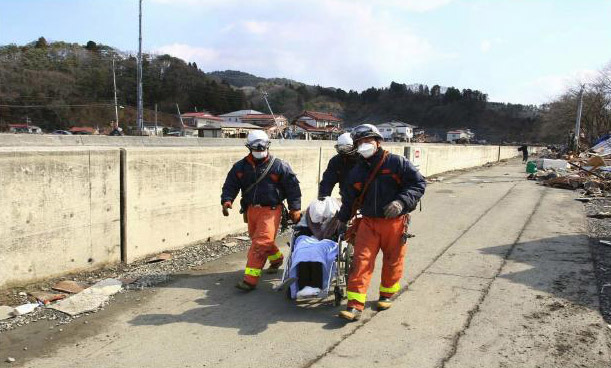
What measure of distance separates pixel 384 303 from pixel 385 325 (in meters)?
0.40

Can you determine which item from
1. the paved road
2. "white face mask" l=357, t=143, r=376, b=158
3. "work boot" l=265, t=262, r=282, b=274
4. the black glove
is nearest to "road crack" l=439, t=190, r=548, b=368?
the paved road

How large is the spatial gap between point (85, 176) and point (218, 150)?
256 cm

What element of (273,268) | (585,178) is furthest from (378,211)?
(585,178)

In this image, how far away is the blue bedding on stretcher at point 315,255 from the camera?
15.6ft

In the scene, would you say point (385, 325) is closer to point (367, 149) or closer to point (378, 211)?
point (378, 211)

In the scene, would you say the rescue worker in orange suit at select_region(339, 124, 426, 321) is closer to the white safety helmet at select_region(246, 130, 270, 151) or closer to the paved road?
the paved road

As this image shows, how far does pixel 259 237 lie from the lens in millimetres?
5316

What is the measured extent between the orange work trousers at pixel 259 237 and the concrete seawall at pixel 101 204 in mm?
1673

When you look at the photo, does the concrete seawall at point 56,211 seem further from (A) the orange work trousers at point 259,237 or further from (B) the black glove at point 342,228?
(B) the black glove at point 342,228

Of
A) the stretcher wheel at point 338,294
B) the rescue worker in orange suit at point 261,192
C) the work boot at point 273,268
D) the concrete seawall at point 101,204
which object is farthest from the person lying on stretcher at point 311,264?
the concrete seawall at point 101,204

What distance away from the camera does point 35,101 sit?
70875 millimetres

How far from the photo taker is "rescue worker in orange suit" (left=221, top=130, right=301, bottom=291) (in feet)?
17.6

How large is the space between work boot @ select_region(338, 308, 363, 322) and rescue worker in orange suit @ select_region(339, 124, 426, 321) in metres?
0.01

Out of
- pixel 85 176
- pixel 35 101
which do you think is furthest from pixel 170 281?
pixel 35 101
